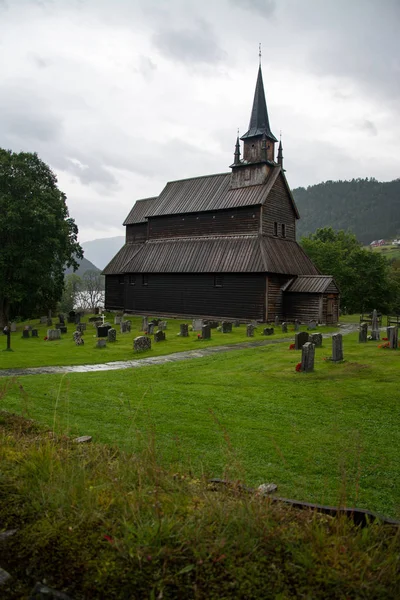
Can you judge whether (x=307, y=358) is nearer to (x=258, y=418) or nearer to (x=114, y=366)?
(x=258, y=418)

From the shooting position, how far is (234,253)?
3397 centimetres

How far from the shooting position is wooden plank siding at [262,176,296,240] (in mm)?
34656

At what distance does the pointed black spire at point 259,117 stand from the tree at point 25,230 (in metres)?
17.9

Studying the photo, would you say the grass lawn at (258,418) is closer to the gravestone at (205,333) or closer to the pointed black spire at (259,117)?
the gravestone at (205,333)

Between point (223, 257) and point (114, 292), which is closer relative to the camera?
point (223, 257)

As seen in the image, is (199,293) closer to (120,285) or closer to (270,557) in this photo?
(120,285)

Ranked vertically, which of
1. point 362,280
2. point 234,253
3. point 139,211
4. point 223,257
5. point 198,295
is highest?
point 139,211

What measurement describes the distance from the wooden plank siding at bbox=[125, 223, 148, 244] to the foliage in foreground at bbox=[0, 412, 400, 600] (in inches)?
1676

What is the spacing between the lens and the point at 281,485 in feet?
17.6

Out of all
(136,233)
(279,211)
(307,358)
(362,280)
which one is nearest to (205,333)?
(307,358)

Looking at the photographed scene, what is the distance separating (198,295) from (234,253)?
4.65 meters

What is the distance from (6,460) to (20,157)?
3374 centimetres

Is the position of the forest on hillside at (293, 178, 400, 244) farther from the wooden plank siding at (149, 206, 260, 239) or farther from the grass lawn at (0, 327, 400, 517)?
the grass lawn at (0, 327, 400, 517)

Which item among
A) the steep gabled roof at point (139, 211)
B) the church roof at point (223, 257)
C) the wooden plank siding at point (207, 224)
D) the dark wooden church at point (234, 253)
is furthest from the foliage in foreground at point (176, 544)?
the steep gabled roof at point (139, 211)
